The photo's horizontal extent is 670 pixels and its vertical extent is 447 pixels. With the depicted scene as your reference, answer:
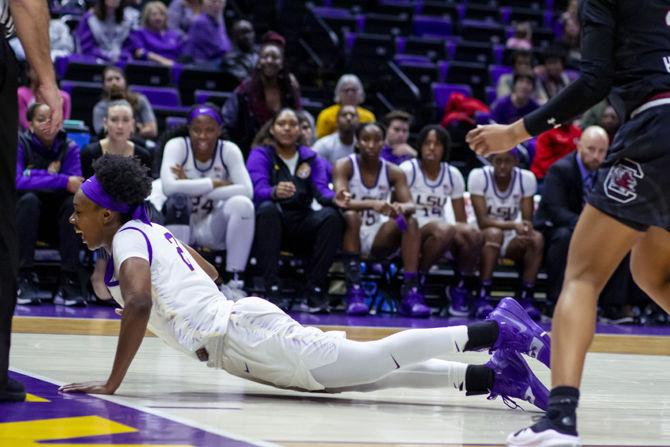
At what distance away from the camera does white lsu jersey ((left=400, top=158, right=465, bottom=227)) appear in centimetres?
843

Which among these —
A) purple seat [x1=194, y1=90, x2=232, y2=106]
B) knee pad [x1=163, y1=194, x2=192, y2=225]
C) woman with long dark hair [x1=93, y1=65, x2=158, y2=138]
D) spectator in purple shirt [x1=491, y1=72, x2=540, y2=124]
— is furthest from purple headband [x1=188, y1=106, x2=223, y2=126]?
spectator in purple shirt [x1=491, y1=72, x2=540, y2=124]

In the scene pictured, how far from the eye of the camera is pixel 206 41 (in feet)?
36.6

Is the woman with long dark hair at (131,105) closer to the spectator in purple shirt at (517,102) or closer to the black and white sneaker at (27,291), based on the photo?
the black and white sneaker at (27,291)

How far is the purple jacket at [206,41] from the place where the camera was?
11070 millimetres

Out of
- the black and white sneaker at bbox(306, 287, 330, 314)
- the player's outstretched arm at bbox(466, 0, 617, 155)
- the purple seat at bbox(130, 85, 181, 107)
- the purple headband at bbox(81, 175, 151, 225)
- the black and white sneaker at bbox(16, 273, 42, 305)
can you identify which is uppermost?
the player's outstretched arm at bbox(466, 0, 617, 155)

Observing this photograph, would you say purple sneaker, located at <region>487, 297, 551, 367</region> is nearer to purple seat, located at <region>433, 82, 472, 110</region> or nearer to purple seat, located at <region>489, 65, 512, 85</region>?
purple seat, located at <region>433, 82, 472, 110</region>

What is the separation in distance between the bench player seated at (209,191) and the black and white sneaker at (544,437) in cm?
455

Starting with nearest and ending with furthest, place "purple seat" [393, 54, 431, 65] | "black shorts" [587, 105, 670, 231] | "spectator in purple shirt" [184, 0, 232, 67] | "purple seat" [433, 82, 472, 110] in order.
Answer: "black shorts" [587, 105, 670, 231] < "spectator in purple shirt" [184, 0, 232, 67] < "purple seat" [433, 82, 472, 110] < "purple seat" [393, 54, 431, 65]

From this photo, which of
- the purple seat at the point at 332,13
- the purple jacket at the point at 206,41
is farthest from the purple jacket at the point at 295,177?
the purple seat at the point at 332,13

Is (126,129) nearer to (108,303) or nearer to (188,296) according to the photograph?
(108,303)

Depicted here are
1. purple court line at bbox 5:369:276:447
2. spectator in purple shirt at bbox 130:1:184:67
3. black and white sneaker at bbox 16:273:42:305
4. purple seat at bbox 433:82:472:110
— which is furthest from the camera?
purple seat at bbox 433:82:472:110

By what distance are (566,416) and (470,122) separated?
749cm

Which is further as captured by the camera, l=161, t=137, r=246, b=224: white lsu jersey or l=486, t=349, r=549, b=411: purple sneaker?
l=161, t=137, r=246, b=224: white lsu jersey

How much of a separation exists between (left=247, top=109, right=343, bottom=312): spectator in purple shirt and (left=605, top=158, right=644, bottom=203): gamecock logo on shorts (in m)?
4.56
